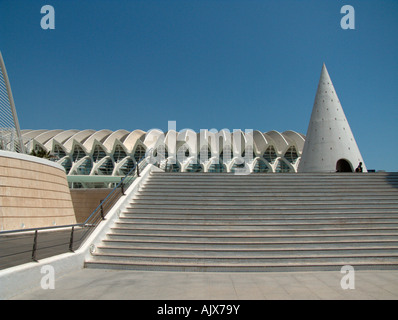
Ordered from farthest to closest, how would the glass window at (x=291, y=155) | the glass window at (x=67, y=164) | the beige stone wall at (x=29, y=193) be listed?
the glass window at (x=291, y=155) → the glass window at (x=67, y=164) → the beige stone wall at (x=29, y=193)

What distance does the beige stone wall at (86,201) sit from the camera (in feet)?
66.3

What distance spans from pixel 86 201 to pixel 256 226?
17.4 metres

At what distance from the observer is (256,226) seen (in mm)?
6688

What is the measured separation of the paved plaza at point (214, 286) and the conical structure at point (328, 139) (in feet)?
34.3

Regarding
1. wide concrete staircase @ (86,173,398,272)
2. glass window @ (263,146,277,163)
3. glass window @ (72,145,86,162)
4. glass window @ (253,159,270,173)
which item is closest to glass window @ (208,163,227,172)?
glass window @ (253,159,270,173)

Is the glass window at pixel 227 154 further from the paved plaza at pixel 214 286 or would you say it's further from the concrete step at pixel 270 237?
the paved plaza at pixel 214 286

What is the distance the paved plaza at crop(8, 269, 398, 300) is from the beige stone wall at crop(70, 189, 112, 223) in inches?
632

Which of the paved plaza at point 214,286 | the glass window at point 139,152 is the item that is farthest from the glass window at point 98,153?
the paved plaza at point 214,286

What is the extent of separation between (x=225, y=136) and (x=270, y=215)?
97.4 feet

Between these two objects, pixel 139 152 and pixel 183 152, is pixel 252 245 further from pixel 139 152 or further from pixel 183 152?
pixel 139 152

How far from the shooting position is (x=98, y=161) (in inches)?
1331

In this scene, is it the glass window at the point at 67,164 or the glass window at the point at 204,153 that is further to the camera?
the glass window at the point at 204,153
